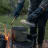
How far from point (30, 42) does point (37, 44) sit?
0.69m

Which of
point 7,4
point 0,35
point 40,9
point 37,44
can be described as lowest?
point 37,44

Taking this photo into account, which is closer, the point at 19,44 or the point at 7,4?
the point at 19,44

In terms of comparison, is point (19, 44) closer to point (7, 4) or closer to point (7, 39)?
point (7, 39)

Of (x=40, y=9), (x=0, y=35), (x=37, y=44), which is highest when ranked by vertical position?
(x=40, y=9)

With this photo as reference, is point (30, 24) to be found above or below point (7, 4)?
below

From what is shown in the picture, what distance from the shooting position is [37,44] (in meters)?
3.18

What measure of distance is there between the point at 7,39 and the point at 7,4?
4698 millimetres

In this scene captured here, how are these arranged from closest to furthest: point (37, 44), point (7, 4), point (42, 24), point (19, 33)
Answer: point (19, 33) < point (42, 24) < point (37, 44) < point (7, 4)

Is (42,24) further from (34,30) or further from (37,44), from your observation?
(37,44)

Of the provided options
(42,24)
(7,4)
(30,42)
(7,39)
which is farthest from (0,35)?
(7,4)

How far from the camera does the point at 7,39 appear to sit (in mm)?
2451

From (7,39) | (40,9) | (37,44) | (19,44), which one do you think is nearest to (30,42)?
(19,44)

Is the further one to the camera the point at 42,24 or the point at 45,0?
the point at 42,24

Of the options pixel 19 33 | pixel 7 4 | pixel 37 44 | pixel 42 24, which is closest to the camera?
pixel 19 33
